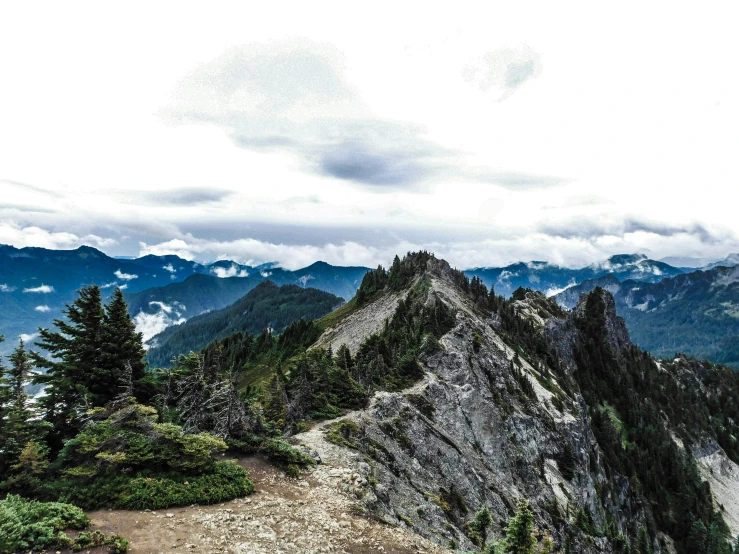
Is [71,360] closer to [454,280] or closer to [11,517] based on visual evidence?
[11,517]

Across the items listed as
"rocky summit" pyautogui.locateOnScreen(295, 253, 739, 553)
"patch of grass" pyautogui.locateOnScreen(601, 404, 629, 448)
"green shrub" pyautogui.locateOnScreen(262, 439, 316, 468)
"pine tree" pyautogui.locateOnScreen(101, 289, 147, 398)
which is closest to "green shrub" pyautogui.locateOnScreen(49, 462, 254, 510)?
"green shrub" pyautogui.locateOnScreen(262, 439, 316, 468)

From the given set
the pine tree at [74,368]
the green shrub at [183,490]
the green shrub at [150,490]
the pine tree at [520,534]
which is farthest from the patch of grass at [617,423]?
the pine tree at [74,368]

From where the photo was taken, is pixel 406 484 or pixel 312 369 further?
pixel 312 369

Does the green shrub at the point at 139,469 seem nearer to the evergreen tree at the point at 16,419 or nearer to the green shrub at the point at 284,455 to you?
the evergreen tree at the point at 16,419

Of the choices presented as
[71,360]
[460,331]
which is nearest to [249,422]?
[71,360]

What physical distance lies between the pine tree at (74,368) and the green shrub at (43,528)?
14.1 meters

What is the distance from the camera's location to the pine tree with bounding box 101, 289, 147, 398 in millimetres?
36969

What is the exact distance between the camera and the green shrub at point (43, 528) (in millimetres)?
16125

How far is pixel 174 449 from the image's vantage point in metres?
25.0

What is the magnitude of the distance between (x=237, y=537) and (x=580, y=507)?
71.1 m

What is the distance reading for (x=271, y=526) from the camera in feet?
70.4

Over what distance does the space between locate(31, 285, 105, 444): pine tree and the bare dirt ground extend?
50.1 ft

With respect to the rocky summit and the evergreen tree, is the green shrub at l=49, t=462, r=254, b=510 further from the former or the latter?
the rocky summit

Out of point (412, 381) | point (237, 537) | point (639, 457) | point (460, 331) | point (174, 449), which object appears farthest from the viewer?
point (639, 457)
